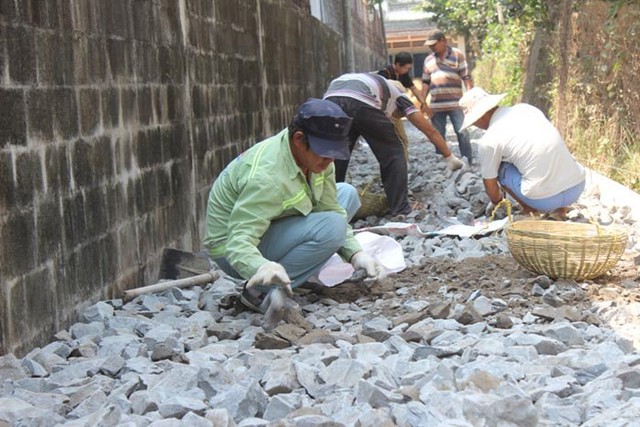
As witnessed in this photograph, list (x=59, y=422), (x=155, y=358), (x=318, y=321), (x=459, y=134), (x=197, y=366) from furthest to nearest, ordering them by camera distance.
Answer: (x=459, y=134), (x=318, y=321), (x=155, y=358), (x=197, y=366), (x=59, y=422)

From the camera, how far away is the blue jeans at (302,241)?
5.17 meters

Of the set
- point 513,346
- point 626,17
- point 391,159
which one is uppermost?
point 626,17

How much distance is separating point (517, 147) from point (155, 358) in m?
3.76

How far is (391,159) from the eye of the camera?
338 inches

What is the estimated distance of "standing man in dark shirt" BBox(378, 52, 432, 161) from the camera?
30.1ft

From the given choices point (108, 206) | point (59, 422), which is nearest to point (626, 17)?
point (108, 206)

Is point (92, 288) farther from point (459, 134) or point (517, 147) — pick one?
point (459, 134)

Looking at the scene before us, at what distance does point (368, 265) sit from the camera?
17.3 ft

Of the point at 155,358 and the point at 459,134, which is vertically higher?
the point at 459,134

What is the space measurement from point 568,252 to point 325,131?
1.69 metres

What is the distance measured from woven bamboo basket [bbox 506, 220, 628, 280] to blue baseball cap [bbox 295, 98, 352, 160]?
1450 millimetres

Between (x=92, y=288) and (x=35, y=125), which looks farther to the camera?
(x=92, y=288)

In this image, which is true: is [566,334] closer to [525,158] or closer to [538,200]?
[525,158]

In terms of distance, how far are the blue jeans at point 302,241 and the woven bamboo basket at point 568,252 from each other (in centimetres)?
112
